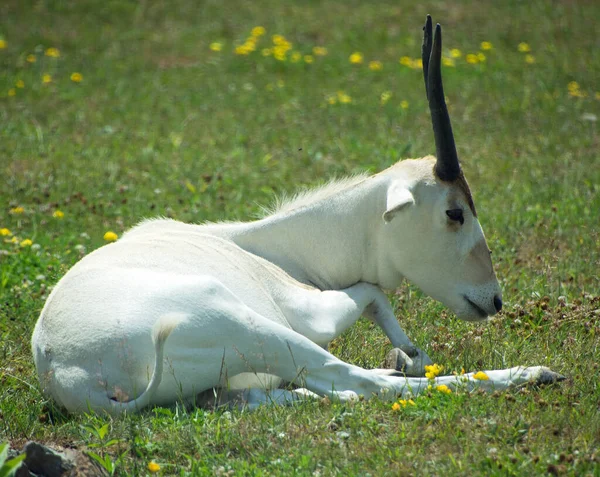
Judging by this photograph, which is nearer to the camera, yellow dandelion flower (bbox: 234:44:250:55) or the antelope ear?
the antelope ear

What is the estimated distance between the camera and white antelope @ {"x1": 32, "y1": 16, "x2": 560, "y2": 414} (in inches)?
173

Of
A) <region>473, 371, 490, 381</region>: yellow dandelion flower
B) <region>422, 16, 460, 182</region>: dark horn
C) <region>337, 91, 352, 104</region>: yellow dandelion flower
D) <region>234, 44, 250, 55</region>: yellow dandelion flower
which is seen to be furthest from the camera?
<region>234, 44, 250, 55</region>: yellow dandelion flower

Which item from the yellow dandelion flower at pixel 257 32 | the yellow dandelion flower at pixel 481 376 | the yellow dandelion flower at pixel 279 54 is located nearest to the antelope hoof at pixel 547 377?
the yellow dandelion flower at pixel 481 376

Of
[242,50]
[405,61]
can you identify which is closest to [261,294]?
[405,61]

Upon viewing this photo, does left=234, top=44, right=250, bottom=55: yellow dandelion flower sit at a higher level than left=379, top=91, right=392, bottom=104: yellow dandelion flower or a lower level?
higher

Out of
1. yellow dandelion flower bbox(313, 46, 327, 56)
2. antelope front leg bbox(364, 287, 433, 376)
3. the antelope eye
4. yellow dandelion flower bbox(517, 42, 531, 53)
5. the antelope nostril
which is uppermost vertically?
the antelope eye

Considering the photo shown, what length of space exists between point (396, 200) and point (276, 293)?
88cm

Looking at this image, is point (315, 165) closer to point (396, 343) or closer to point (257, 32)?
point (396, 343)

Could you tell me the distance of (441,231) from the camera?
5.43 metres

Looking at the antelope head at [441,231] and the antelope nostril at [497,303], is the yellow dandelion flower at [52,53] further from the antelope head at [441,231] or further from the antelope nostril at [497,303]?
the antelope nostril at [497,303]

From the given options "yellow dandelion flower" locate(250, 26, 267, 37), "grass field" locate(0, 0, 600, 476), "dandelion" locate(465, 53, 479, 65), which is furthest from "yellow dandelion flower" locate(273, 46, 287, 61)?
"dandelion" locate(465, 53, 479, 65)

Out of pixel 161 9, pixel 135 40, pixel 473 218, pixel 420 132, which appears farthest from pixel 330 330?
pixel 161 9

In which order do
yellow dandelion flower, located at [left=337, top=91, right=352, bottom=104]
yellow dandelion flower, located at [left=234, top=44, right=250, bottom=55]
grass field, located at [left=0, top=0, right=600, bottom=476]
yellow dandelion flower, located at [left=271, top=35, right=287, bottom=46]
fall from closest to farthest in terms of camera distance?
grass field, located at [left=0, top=0, right=600, bottom=476] → yellow dandelion flower, located at [left=337, top=91, right=352, bottom=104] → yellow dandelion flower, located at [left=234, top=44, right=250, bottom=55] → yellow dandelion flower, located at [left=271, top=35, right=287, bottom=46]

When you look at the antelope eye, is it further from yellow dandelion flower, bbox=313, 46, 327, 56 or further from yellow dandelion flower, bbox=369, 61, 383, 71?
yellow dandelion flower, bbox=313, 46, 327, 56
